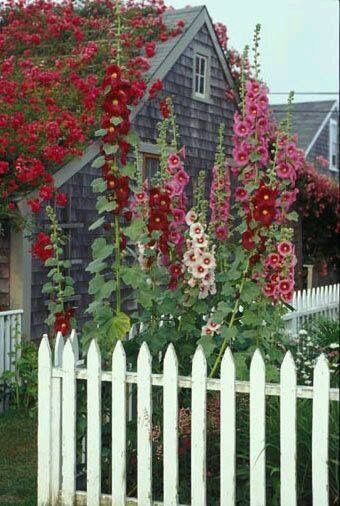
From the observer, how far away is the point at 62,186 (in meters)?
11.4

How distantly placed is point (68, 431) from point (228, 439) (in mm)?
1083

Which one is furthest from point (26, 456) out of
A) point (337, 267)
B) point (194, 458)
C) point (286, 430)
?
point (337, 267)

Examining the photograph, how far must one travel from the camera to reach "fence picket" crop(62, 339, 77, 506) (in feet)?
17.9

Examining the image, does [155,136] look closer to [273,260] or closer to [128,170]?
[128,170]

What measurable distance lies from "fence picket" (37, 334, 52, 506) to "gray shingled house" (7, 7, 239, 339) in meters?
4.94

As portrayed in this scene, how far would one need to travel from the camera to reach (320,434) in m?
4.70

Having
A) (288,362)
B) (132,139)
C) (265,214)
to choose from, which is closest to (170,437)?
(288,362)

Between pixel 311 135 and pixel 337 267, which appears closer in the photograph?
pixel 337 267

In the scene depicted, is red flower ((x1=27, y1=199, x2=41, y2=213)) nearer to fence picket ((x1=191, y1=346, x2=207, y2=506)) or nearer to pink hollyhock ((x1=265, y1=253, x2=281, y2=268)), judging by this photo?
pink hollyhock ((x1=265, y1=253, x2=281, y2=268))

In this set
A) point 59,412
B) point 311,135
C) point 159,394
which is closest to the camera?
point 59,412

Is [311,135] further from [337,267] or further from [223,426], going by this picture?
[223,426]

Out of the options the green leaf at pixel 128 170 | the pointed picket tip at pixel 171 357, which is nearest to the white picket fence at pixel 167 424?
the pointed picket tip at pixel 171 357

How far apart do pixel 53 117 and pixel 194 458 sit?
6971mm

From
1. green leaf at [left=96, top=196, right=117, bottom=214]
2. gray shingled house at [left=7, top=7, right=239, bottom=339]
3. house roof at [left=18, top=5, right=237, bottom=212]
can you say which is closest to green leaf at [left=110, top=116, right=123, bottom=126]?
green leaf at [left=96, top=196, right=117, bottom=214]
